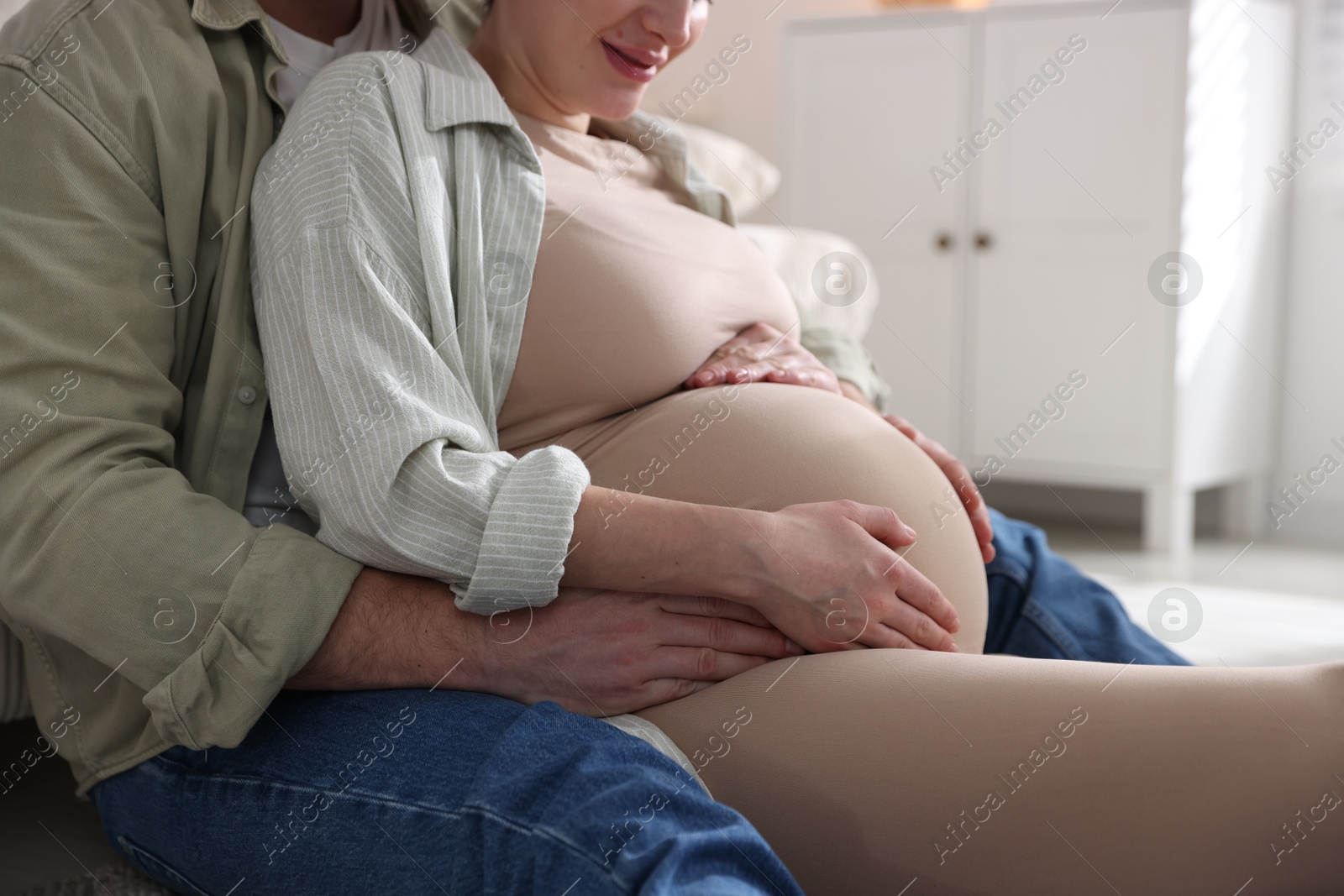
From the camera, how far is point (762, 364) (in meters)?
0.97

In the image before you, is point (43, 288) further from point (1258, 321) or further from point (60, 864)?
point (1258, 321)

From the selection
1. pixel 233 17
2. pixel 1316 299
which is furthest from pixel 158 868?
pixel 1316 299

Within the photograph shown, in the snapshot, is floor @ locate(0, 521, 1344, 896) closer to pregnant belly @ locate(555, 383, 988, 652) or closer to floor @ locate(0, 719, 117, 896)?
floor @ locate(0, 719, 117, 896)

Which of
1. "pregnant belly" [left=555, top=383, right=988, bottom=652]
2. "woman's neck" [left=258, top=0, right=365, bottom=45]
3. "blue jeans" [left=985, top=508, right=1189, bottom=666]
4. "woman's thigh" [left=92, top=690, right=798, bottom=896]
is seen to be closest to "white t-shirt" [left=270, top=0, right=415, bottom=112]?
"woman's neck" [left=258, top=0, right=365, bottom=45]

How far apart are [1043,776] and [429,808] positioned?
13.9 inches

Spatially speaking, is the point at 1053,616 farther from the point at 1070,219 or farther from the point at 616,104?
the point at 1070,219

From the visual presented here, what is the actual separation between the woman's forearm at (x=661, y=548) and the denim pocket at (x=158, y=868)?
0.36 meters

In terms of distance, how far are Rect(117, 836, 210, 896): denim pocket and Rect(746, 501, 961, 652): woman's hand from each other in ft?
1.46

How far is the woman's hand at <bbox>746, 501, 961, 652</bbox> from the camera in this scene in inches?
29.3

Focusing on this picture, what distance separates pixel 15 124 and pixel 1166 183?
→ 2409 mm

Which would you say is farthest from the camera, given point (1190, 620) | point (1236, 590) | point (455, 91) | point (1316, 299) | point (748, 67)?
point (748, 67)

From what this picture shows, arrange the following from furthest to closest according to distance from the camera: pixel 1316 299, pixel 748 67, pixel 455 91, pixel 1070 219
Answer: pixel 748 67 < pixel 1316 299 < pixel 1070 219 < pixel 455 91

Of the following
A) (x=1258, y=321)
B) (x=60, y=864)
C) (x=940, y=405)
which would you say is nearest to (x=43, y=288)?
(x=60, y=864)

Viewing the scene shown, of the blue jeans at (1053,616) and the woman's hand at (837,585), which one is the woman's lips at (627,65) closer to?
the woman's hand at (837,585)
